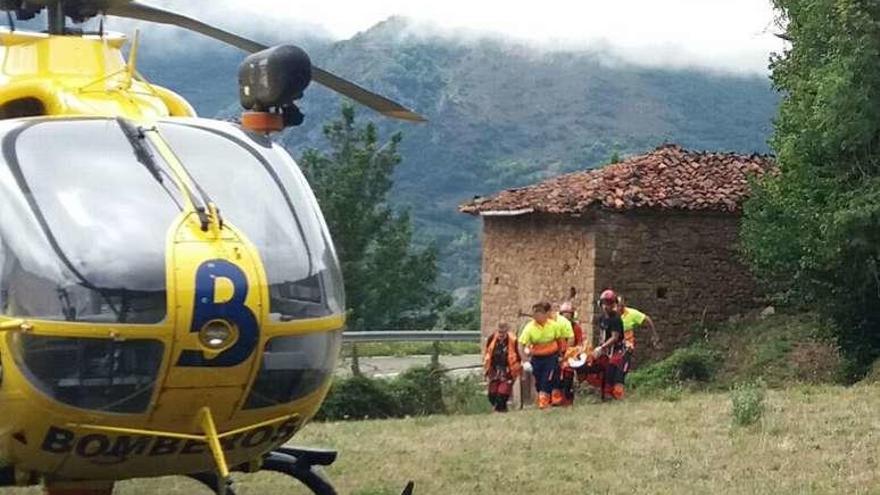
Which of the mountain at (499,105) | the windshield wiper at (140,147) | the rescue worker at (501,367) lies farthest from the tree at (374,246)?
the mountain at (499,105)

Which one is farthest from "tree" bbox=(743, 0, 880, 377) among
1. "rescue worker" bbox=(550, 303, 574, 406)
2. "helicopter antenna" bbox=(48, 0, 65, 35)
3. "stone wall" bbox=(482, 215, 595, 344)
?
"helicopter antenna" bbox=(48, 0, 65, 35)

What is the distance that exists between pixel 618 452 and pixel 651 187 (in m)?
14.0

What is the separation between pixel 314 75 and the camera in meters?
7.97

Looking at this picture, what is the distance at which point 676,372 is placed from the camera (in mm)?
21594

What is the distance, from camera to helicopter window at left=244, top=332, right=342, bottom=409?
636 cm

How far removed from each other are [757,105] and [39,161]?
13492cm

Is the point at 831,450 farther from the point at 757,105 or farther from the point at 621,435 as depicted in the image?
the point at 757,105

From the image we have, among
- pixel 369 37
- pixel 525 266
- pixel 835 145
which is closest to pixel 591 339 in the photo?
pixel 525 266

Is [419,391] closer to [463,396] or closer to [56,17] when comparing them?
[463,396]

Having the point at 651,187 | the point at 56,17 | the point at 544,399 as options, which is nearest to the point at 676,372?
the point at 651,187

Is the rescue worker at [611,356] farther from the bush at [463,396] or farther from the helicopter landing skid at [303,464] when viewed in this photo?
the helicopter landing skid at [303,464]

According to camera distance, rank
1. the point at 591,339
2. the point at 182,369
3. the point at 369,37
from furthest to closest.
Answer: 1. the point at 369,37
2. the point at 591,339
3. the point at 182,369

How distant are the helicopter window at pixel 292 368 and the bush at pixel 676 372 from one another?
14.0 meters

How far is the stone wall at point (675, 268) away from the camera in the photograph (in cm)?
2425
